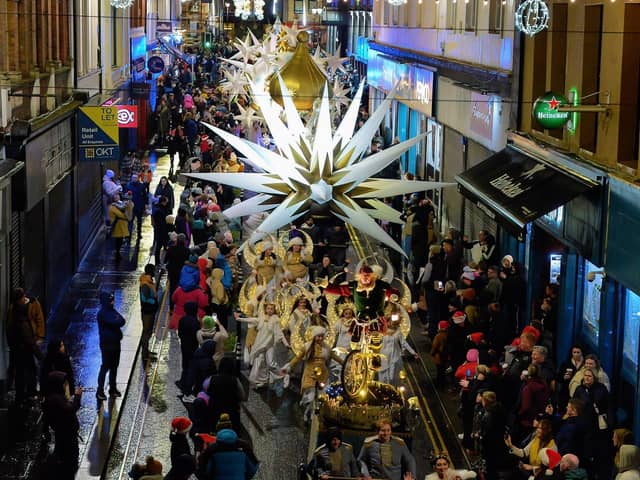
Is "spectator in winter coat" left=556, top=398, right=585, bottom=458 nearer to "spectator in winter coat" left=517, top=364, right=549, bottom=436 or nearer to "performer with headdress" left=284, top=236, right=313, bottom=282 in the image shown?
"spectator in winter coat" left=517, top=364, right=549, bottom=436

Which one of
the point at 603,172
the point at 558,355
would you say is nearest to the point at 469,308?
the point at 558,355

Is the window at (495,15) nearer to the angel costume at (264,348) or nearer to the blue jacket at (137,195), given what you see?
the angel costume at (264,348)

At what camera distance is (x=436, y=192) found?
36.0 metres

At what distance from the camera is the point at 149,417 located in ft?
62.5

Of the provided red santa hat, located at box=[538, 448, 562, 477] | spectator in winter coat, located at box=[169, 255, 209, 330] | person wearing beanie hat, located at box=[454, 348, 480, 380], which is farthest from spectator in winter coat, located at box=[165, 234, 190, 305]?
red santa hat, located at box=[538, 448, 562, 477]

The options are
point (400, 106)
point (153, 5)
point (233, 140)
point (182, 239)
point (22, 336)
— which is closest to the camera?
point (233, 140)

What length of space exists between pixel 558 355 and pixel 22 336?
8332 millimetres

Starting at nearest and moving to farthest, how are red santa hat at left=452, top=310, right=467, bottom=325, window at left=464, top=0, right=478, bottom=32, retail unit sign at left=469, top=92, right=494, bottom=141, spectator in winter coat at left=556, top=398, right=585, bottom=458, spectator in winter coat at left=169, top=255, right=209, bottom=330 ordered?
spectator in winter coat at left=556, top=398, right=585, bottom=458
red santa hat at left=452, top=310, right=467, bottom=325
spectator in winter coat at left=169, top=255, right=209, bottom=330
retail unit sign at left=469, top=92, right=494, bottom=141
window at left=464, top=0, right=478, bottom=32

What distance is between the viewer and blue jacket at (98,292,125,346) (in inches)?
759

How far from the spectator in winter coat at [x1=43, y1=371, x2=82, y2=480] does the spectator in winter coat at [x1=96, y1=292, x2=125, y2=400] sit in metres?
2.66

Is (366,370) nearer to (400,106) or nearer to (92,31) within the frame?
(92,31)

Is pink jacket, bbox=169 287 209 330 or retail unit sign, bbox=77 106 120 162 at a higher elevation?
retail unit sign, bbox=77 106 120 162

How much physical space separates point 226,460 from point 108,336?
6.04 m

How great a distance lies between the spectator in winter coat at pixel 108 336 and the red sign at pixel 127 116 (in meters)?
16.0
